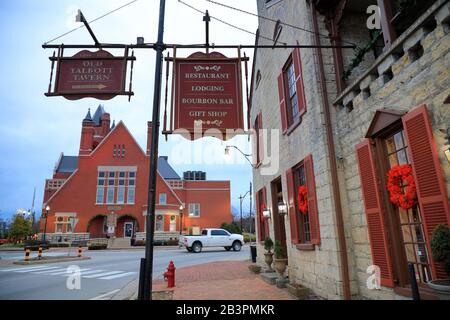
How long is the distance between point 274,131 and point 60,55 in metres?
6.64

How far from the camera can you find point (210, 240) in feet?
Result: 80.4

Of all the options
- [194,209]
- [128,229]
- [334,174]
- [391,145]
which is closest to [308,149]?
[334,174]

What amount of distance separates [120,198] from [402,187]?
36462 mm

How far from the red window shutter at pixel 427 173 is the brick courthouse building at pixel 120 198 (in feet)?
108

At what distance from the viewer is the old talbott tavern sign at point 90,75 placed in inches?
197

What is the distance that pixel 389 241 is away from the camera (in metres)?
4.68

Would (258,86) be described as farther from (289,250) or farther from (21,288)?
(21,288)

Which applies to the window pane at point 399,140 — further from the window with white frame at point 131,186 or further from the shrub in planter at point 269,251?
the window with white frame at point 131,186

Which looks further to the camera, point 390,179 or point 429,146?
point 390,179

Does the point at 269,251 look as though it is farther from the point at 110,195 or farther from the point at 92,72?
the point at 110,195

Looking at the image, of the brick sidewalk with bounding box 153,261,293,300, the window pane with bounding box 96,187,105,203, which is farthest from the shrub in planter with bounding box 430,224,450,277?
the window pane with bounding box 96,187,105,203

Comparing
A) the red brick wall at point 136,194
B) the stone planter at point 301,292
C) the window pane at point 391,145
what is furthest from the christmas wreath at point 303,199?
the red brick wall at point 136,194

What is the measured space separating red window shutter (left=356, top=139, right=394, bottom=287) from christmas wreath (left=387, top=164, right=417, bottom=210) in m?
0.32
